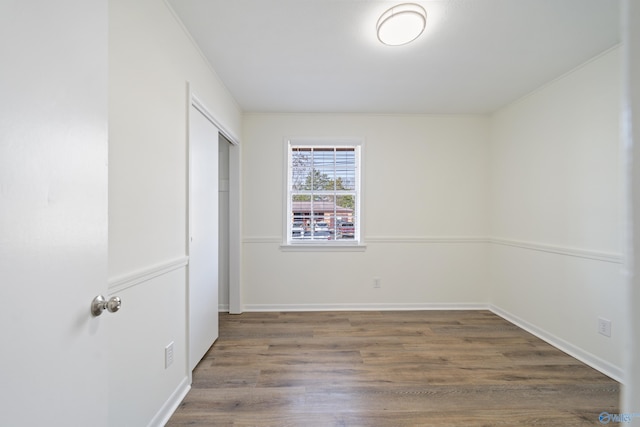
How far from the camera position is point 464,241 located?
3.30 meters

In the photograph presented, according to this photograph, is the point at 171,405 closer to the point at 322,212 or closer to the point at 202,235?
the point at 202,235

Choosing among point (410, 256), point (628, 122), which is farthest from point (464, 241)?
point (628, 122)

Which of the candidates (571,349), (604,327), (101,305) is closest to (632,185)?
(101,305)

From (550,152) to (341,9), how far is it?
2.34m

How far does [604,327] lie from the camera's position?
6.66 ft

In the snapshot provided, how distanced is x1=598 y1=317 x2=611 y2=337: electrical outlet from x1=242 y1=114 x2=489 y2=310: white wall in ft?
4.12

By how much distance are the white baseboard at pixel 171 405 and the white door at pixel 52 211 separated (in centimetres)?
82

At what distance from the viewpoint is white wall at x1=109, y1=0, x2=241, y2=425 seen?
118 cm

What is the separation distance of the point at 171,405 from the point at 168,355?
0.31 meters

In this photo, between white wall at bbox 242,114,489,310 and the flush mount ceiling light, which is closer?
the flush mount ceiling light

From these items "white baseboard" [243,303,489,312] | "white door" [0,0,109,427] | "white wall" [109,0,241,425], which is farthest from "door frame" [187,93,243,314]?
"white door" [0,0,109,427]

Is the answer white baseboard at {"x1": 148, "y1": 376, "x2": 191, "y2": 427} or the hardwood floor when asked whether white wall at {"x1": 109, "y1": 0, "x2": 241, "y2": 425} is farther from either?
the hardwood floor

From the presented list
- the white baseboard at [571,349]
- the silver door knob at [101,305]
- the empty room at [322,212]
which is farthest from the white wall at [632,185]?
the white baseboard at [571,349]

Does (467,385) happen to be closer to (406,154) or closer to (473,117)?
(406,154)
